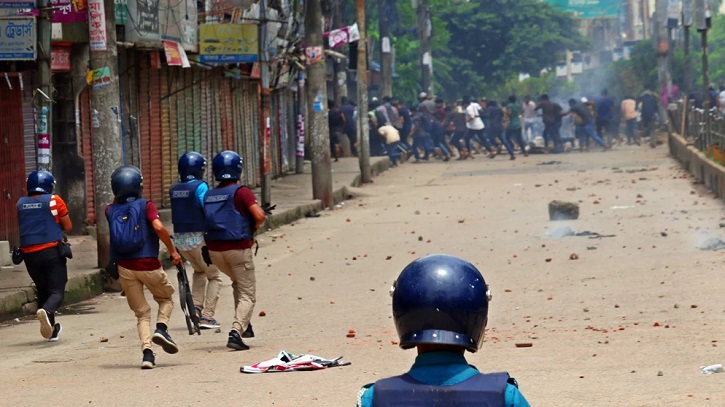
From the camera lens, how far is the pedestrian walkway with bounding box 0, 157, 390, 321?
12812 millimetres

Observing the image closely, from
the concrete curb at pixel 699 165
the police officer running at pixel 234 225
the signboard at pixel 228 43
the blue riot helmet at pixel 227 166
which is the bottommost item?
the concrete curb at pixel 699 165

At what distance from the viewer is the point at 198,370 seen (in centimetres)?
931

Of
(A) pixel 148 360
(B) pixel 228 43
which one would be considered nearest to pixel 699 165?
(B) pixel 228 43

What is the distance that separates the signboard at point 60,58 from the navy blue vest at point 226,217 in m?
8.07

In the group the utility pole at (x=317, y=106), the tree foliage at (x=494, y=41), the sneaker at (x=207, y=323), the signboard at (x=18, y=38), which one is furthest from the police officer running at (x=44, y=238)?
the tree foliage at (x=494, y=41)

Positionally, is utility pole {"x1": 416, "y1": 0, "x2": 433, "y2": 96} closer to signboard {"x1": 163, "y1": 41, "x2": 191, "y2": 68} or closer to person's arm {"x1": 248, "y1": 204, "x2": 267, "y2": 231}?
signboard {"x1": 163, "y1": 41, "x2": 191, "y2": 68}

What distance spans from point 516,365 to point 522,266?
233 inches

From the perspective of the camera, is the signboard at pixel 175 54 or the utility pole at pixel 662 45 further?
the utility pole at pixel 662 45

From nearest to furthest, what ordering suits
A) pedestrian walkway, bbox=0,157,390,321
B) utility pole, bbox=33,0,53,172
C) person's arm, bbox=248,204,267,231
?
person's arm, bbox=248,204,267,231 < pedestrian walkway, bbox=0,157,390,321 < utility pole, bbox=33,0,53,172

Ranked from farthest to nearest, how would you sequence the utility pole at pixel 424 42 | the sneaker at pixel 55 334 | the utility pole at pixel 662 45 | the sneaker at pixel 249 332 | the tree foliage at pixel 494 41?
the tree foliage at pixel 494 41 < the utility pole at pixel 424 42 < the utility pole at pixel 662 45 < the sneaker at pixel 55 334 < the sneaker at pixel 249 332

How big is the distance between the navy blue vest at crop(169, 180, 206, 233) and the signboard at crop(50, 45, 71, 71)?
23.1ft

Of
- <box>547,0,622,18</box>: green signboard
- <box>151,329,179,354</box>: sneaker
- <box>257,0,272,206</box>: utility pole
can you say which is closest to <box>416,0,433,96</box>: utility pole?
<box>547,0,622,18</box>: green signboard

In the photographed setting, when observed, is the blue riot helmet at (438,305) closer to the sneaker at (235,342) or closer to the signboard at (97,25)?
the sneaker at (235,342)

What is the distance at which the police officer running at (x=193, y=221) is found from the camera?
1141cm
